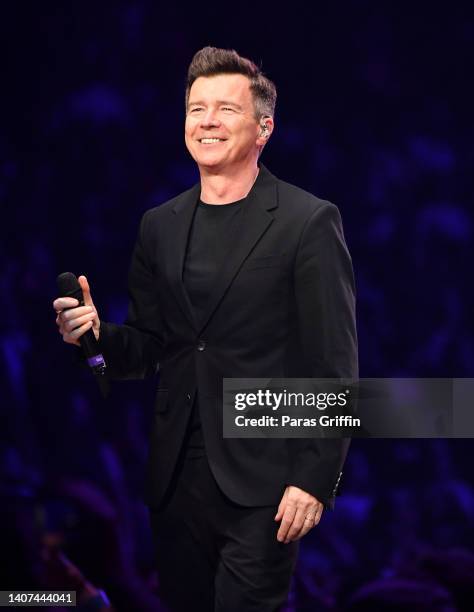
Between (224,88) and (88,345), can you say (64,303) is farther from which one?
(224,88)

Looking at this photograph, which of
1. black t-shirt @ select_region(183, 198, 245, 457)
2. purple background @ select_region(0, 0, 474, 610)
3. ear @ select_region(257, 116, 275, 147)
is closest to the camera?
black t-shirt @ select_region(183, 198, 245, 457)

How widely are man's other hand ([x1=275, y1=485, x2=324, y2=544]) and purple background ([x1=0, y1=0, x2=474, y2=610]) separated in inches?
51.5

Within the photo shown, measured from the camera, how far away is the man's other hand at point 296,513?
201 cm

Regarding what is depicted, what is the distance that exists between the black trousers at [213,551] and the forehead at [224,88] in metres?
0.77

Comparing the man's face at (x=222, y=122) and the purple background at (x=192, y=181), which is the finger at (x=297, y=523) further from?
the purple background at (x=192, y=181)

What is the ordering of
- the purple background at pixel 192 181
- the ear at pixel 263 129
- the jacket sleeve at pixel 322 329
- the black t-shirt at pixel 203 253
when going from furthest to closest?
the purple background at pixel 192 181 → the ear at pixel 263 129 → the black t-shirt at pixel 203 253 → the jacket sleeve at pixel 322 329

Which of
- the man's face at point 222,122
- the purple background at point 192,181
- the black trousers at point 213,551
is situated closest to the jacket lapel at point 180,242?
the man's face at point 222,122

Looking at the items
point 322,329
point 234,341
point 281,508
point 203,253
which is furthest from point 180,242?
point 281,508

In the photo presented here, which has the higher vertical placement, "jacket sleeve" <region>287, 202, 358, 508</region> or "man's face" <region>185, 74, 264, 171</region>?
"man's face" <region>185, 74, 264, 171</region>

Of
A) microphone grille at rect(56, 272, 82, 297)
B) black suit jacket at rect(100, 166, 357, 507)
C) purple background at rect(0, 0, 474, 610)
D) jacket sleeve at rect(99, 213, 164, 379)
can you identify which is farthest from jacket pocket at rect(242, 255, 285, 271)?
purple background at rect(0, 0, 474, 610)

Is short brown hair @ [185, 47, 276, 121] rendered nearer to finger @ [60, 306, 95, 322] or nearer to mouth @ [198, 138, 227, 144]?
mouth @ [198, 138, 227, 144]

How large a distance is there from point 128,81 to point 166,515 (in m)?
1.70

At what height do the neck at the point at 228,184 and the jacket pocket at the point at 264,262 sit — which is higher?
the neck at the point at 228,184

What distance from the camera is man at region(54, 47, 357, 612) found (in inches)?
80.2
